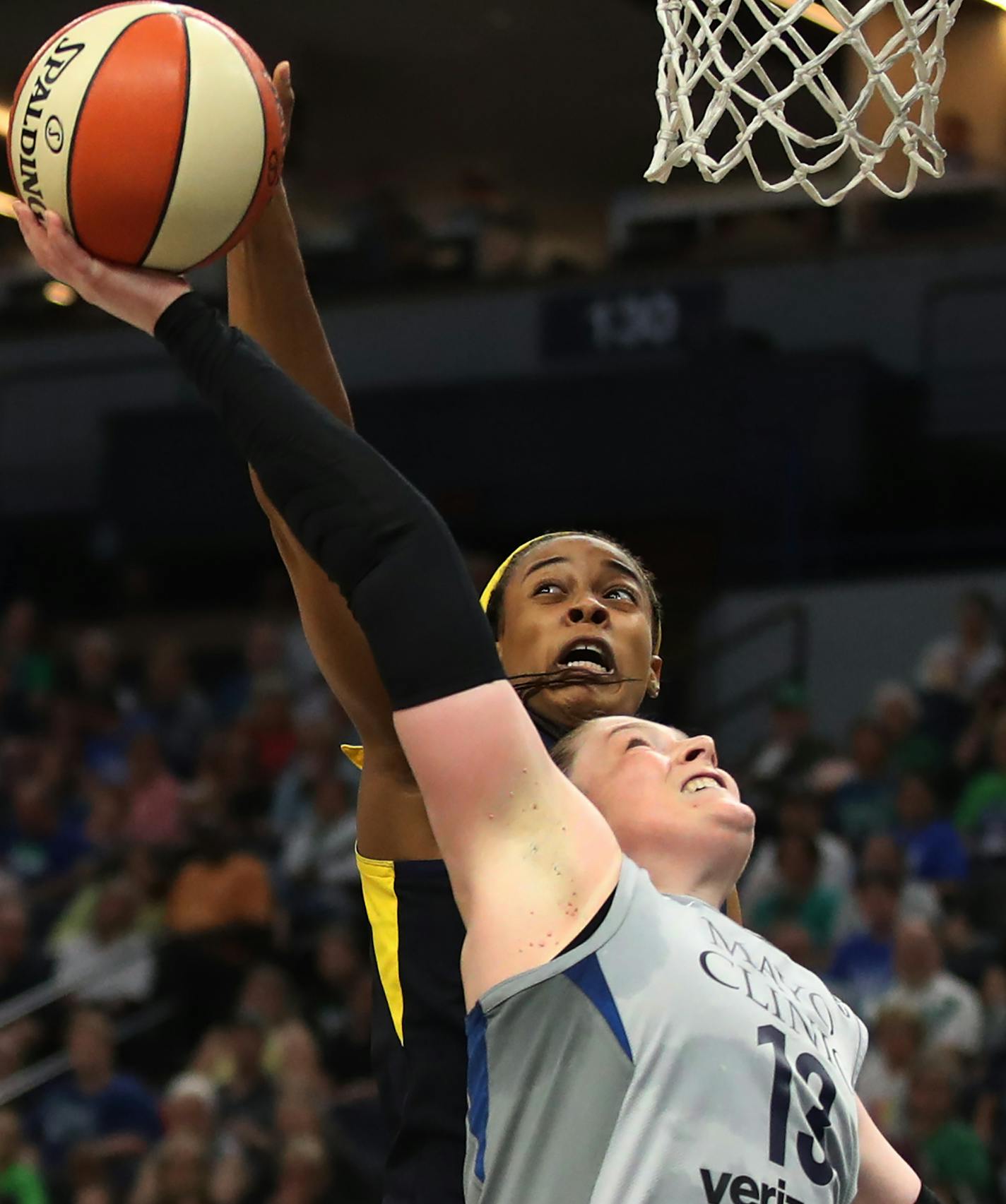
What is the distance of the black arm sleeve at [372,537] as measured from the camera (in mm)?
2102

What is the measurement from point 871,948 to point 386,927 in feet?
17.5

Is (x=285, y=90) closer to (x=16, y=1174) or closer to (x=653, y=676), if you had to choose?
(x=653, y=676)

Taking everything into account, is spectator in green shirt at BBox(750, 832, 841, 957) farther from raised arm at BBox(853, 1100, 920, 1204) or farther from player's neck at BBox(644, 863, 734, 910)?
player's neck at BBox(644, 863, 734, 910)

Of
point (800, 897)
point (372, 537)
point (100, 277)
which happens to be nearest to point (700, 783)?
point (372, 537)

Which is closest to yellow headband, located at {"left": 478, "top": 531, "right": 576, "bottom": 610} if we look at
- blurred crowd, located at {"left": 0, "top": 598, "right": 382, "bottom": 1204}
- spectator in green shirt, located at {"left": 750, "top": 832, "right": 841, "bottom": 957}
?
blurred crowd, located at {"left": 0, "top": 598, "right": 382, "bottom": 1204}

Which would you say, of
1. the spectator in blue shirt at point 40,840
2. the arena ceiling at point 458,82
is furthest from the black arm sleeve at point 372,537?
the arena ceiling at point 458,82

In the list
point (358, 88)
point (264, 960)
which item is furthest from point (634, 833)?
point (358, 88)

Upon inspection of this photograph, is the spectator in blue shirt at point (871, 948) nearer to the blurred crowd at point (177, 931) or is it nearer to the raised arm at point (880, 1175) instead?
the blurred crowd at point (177, 931)

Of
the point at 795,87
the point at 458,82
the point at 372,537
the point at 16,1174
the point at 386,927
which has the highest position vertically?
the point at 795,87

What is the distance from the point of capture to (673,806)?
2.35 metres

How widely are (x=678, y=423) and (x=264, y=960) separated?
4.19 meters

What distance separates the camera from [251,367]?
2145 millimetres

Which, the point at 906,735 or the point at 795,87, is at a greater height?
the point at 795,87

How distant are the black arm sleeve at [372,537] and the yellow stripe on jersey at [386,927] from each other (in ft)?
1.25
